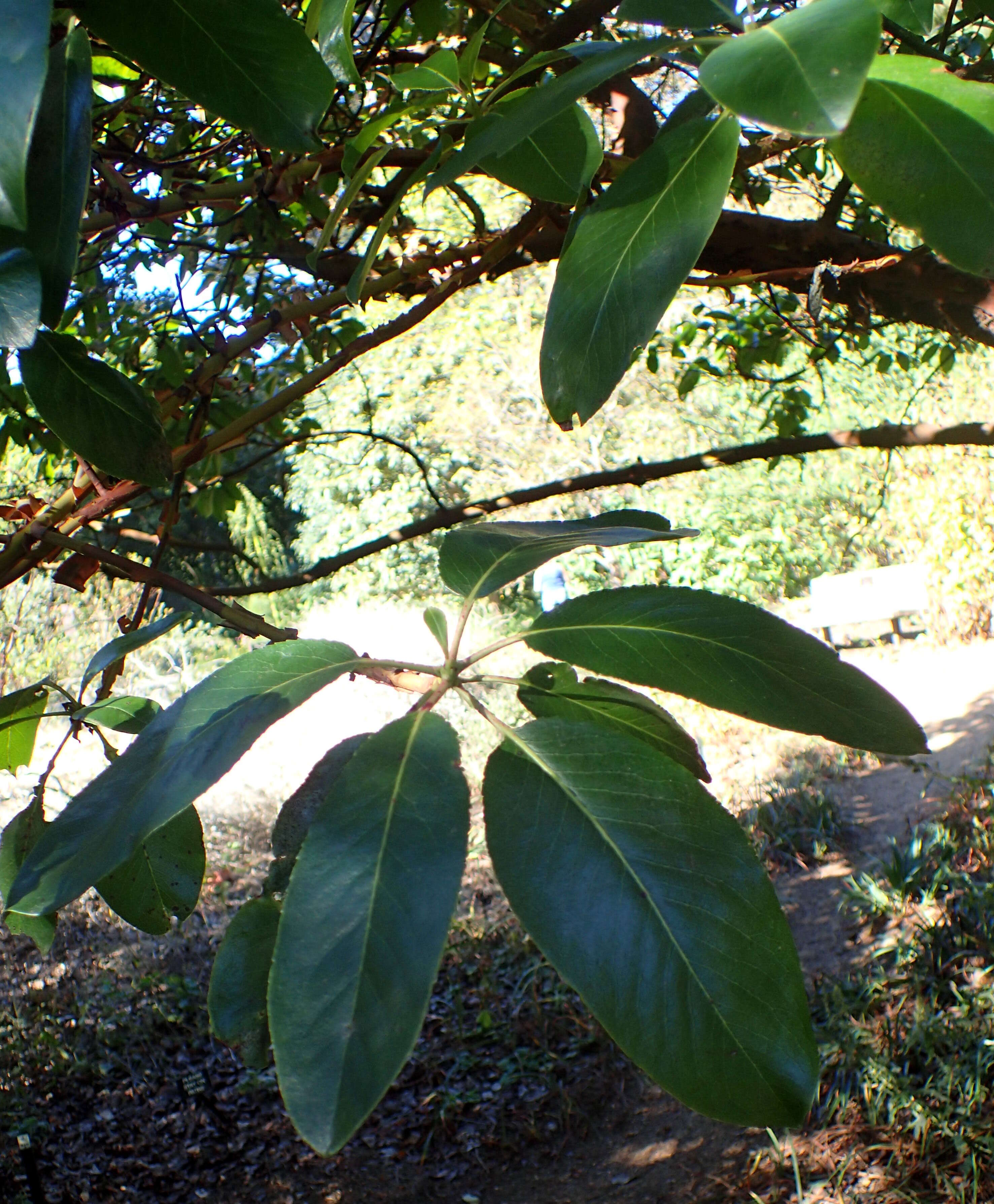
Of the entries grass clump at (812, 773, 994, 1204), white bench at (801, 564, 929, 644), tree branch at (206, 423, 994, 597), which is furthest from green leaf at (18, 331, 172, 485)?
white bench at (801, 564, 929, 644)

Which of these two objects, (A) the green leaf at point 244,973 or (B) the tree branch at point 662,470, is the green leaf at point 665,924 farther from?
(B) the tree branch at point 662,470

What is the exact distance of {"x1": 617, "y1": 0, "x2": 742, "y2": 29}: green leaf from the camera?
0.39m

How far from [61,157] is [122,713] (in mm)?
326

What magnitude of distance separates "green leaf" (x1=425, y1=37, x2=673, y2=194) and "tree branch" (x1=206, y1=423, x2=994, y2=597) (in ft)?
2.98

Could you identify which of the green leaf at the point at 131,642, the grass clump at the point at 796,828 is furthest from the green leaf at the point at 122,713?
the grass clump at the point at 796,828

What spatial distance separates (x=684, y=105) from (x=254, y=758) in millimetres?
7206

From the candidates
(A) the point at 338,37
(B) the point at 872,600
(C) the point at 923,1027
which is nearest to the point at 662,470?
(A) the point at 338,37

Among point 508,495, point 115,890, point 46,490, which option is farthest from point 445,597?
point 115,890

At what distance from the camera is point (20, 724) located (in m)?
0.72

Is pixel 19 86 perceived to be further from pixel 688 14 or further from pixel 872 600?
pixel 872 600

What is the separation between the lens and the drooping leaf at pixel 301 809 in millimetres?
488

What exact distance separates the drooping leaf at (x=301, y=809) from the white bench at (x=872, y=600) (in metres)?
7.24

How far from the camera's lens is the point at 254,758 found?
7273mm

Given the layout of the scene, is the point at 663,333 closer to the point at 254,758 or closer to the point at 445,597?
the point at 254,758
